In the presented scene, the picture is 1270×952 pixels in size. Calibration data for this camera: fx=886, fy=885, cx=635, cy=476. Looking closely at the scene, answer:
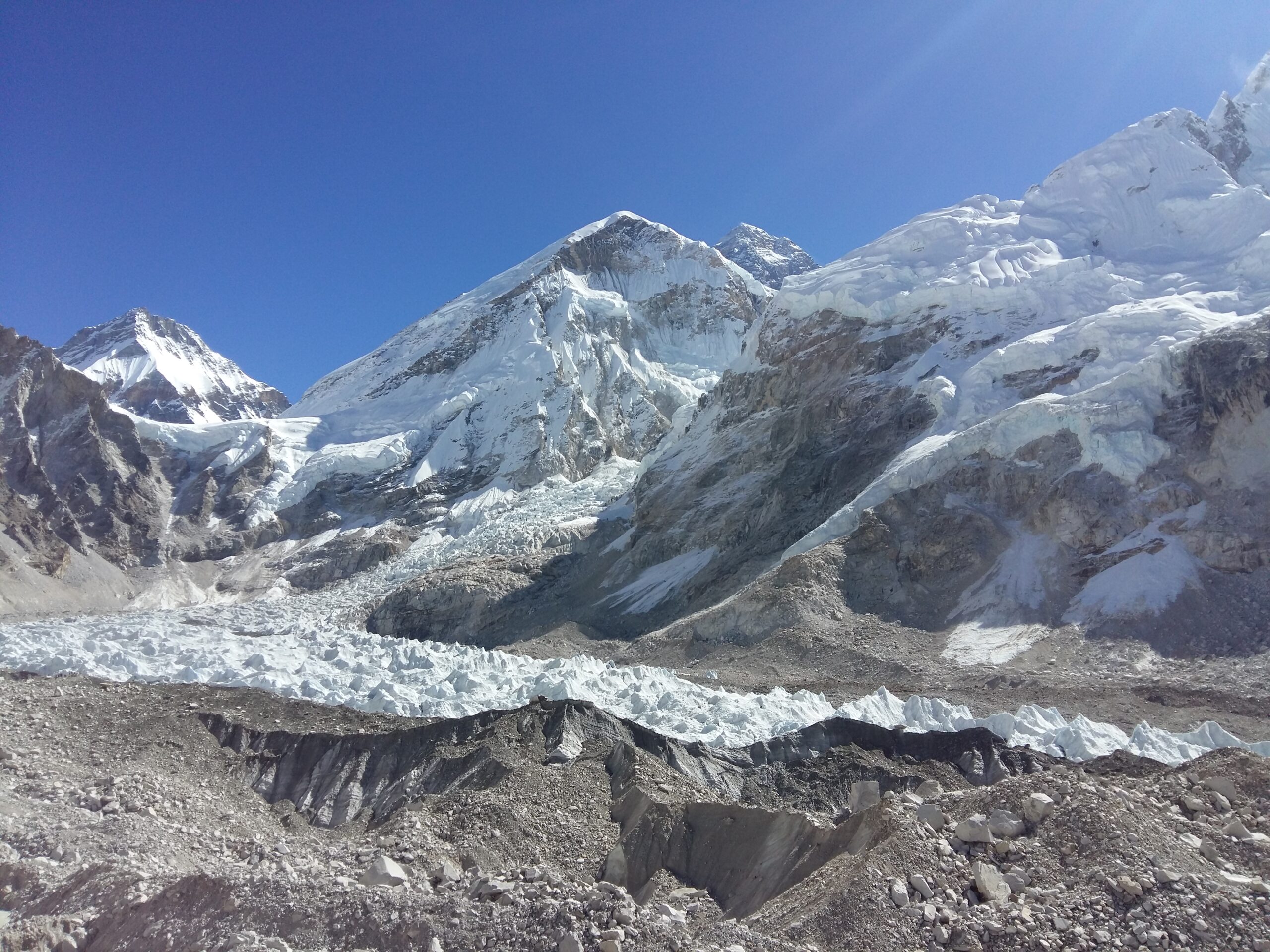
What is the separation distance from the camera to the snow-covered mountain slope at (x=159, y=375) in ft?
561

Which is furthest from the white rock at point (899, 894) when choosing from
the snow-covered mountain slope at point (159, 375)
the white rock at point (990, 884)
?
the snow-covered mountain slope at point (159, 375)

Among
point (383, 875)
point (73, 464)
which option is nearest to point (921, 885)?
point (383, 875)

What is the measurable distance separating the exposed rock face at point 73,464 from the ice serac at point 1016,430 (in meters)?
51.8

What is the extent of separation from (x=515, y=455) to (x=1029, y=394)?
6186 centimetres

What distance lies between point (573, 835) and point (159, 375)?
19090 cm

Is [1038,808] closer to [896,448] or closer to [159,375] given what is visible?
[896,448]

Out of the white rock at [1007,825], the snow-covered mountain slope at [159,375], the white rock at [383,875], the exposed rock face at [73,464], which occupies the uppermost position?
the snow-covered mountain slope at [159,375]

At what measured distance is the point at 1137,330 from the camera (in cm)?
5044

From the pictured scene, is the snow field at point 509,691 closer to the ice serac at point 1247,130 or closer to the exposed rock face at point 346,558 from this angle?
the exposed rock face at point 346,558

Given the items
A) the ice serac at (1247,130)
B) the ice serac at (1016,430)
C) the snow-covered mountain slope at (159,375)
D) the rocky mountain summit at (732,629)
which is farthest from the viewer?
the snow-covered mountain slope at (159,375)

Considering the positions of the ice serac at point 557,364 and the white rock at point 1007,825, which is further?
the ice serac at point 557,364

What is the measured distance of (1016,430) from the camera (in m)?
46.2

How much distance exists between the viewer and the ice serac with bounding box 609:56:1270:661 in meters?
38.4

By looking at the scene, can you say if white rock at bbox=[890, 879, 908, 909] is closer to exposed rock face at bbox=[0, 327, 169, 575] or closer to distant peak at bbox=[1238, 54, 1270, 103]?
exposed rock face at bbox=[0, 327, 169, 575]
